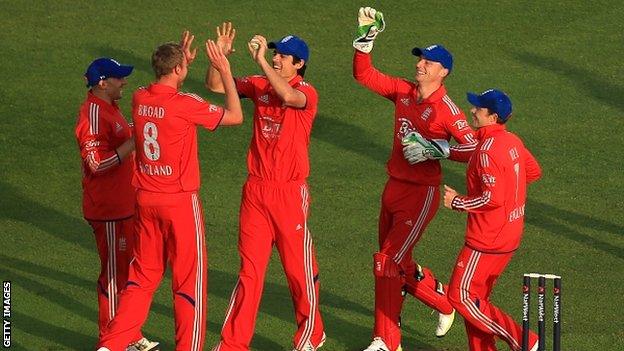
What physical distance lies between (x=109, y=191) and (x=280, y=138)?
1643mm

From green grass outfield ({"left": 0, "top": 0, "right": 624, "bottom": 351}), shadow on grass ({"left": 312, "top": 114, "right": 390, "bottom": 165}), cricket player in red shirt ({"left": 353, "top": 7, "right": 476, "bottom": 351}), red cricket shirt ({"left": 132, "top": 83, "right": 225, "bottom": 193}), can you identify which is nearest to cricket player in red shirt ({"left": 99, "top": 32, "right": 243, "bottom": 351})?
red cricket shirt ({"left": 132, "top": 83, "right": 225, "bottom": 193})

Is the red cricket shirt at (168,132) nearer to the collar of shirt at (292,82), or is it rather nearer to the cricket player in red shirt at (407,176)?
the collar of shirt at (292,82)

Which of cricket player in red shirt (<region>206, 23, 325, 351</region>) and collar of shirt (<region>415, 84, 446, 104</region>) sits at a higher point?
collar of shirt (<region>415, 84, 446, 104</region>)

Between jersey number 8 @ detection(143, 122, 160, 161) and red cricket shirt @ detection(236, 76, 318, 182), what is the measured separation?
990 mm

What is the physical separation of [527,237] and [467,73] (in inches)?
227

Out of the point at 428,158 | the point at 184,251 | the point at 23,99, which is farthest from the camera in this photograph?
the point at 23,99

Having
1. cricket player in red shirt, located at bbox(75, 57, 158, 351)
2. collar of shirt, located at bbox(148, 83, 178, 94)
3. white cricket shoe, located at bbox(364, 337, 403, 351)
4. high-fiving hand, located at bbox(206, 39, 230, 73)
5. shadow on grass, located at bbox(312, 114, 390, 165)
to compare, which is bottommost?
shadow on grass, located at bbox(312, 114, 390, 165)

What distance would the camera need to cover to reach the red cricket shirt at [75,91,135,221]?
12617 millimetres

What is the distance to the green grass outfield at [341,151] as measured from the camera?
46.4ft

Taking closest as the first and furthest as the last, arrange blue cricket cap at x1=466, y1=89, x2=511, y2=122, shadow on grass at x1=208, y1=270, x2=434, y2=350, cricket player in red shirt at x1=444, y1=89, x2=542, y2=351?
1. cricket player in red shirt at x1=444, y1=89, x2=542, y2=351
2. blue cricket cap at x1=466, y1=89, x2=511, y2=122
3. shadow on grass at x1=208, y1=270, x2=434, y2=350

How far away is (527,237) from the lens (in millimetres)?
16406

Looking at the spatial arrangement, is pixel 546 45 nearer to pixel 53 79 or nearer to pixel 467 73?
pixel 467 73

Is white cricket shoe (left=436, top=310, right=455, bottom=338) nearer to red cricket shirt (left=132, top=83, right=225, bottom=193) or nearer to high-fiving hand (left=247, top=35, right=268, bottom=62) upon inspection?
red cricket shirt (left=132, top=83, right=225, bottom=193)

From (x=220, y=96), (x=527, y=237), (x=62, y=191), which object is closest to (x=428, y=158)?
(x=527, y=237)
